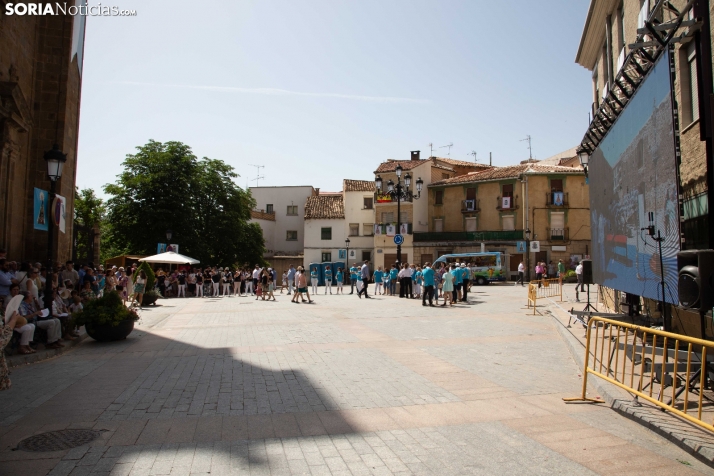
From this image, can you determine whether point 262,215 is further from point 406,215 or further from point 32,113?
point 32,113

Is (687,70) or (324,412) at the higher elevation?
(687,70)

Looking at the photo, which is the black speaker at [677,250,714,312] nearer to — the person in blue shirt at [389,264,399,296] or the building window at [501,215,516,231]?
the person in blue shirt at [389,264,399,296]

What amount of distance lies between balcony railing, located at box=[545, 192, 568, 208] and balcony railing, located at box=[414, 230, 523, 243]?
3.60 metres

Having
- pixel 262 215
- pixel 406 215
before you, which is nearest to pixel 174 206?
pixel 406 215

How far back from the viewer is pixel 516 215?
49188 millimetres

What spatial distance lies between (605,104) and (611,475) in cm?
915

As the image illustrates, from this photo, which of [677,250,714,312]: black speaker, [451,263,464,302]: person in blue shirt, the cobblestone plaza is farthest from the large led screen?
[451,263,464,302]: person in blue shirt

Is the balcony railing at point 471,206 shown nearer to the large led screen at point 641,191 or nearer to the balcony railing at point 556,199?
the balcony railing at point 556,199

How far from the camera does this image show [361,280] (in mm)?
25750

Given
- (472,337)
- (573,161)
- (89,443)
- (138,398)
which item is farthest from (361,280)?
(573,161)

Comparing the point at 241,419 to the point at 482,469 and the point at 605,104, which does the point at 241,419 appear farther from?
the point at 605,104

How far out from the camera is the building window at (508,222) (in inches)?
1942

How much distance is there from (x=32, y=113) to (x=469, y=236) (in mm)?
38924

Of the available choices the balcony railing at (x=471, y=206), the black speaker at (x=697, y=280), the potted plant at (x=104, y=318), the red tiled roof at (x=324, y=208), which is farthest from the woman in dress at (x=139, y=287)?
the red tiled roof at (x=324, y=208)
